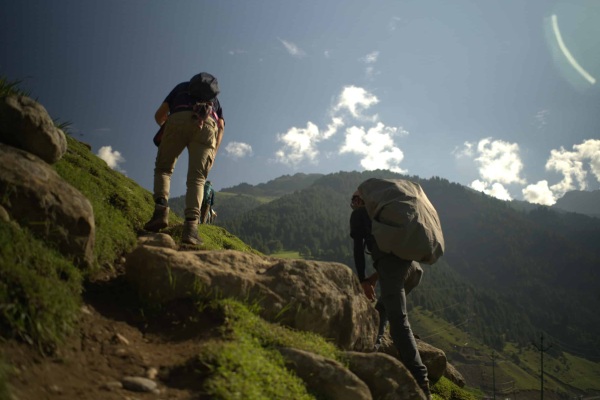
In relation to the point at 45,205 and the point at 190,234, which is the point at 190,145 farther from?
the point at 45,205

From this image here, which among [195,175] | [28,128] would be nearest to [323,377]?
[195,175]

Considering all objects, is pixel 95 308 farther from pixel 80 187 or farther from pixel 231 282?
pixel 80 187

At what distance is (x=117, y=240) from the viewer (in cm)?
571

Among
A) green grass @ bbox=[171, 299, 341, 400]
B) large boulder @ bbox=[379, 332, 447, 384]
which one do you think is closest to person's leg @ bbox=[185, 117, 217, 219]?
green grass @ bbox=[171, 299, 341, 400]

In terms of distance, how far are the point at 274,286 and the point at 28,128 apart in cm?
390

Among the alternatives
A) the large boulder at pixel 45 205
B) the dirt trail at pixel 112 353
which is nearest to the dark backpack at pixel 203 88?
the large boulder at pixel 45 205

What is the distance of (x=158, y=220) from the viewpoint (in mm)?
6855

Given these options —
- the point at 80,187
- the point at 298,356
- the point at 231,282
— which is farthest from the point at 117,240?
the point at 298,356

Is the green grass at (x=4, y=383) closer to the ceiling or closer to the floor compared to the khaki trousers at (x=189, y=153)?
closer to the floor

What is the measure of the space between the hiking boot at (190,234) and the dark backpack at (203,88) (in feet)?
7.85

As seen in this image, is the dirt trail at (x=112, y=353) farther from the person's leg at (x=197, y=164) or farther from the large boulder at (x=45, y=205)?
the person's leg at (x=197, y=164)

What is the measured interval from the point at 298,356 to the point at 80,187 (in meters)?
4.52

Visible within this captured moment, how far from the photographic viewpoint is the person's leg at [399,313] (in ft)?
17.5

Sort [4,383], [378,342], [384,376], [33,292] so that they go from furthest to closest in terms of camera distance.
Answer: [378,342] → [384,376] → [33,292] → [4,383]
